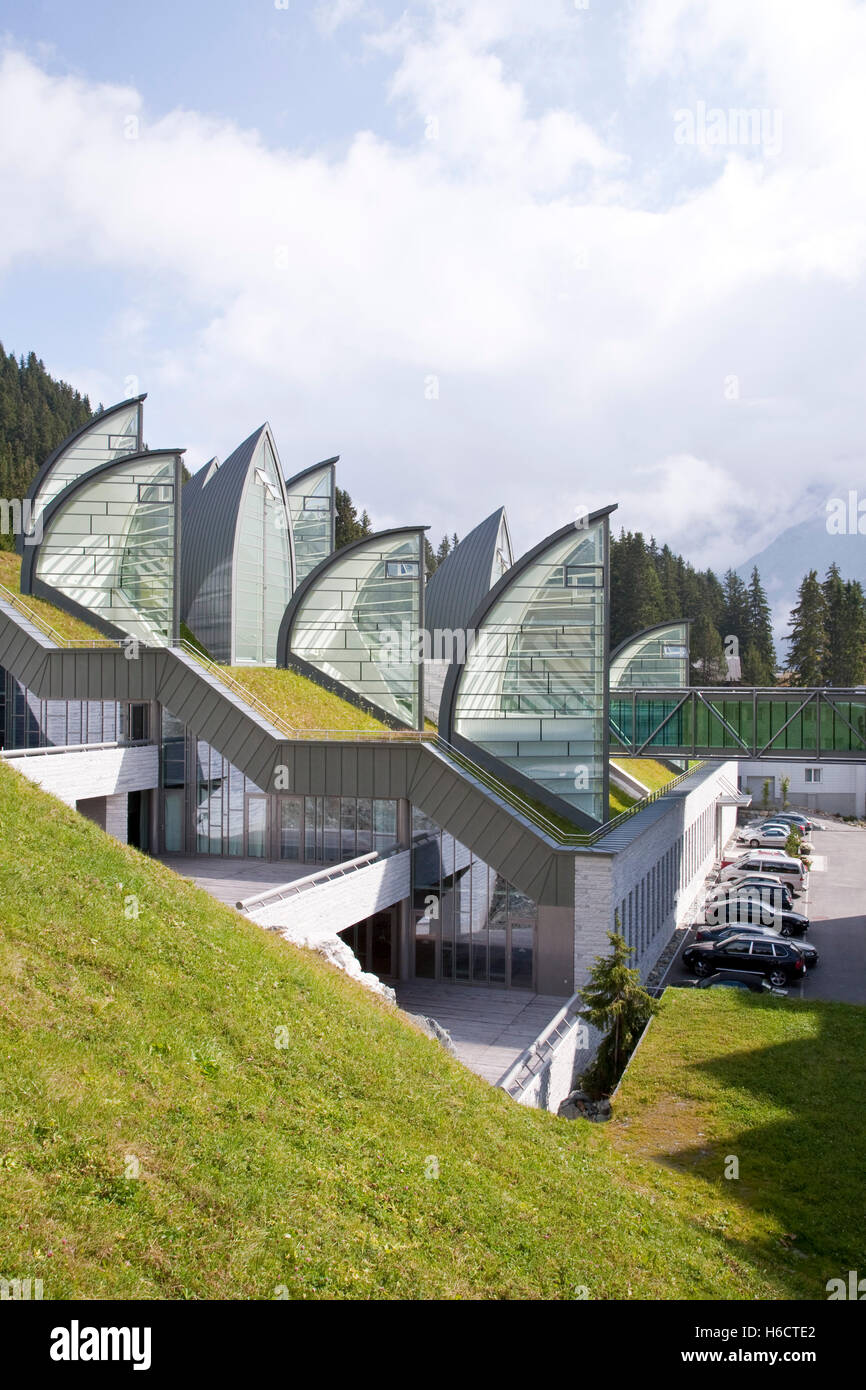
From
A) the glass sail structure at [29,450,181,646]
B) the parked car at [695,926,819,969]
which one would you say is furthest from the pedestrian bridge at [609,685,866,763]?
the glass sail structure at [29,450,181,646]

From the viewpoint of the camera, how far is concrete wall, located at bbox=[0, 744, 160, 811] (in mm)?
23953

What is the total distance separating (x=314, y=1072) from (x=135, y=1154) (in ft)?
10.5

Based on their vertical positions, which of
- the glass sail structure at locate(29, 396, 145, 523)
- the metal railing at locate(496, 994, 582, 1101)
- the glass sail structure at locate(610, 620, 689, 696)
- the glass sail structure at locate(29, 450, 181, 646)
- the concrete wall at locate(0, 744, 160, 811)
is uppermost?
the glass sail structure at locate(29, 396, 145, 523)

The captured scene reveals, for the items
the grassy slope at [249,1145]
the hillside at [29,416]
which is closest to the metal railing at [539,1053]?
the grassy slope at [249,1145]

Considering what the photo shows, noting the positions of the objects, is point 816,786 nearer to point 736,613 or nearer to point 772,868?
point 772,868

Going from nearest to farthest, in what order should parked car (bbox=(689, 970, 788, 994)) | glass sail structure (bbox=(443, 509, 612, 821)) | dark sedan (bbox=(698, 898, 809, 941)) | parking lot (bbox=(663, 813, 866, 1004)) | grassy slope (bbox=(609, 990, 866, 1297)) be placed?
grassy slope (bbox=(609, 990, 866, 1297))
glass sail structure (bbox=(443, 509, 612, 821))
parked car (bbox=(689, 970, 788, 994))
parking lot (bbox=(663, 813, 866, 1004))
dark sedan (bbox=(698, 898, 809, 941))

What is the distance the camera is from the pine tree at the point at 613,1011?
18341 millimetres

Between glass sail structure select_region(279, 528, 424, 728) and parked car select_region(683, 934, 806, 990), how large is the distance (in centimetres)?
1059

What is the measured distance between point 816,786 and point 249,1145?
217 ft

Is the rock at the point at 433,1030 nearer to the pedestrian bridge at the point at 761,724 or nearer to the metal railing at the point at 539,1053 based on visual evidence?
the metal railing at the point at 539,1053

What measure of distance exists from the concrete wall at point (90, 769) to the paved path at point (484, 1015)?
9616 mm

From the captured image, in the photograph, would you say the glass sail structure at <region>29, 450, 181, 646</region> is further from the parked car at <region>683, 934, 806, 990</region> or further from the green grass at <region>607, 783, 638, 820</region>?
the parked car at <region>683, 934, 806, 990</region>
